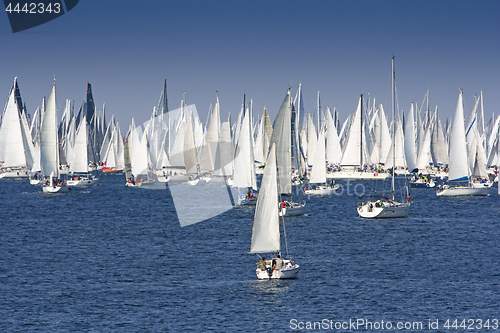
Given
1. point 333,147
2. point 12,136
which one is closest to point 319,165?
point 333,147

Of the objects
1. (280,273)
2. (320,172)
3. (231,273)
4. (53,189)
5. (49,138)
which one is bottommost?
(231,273)

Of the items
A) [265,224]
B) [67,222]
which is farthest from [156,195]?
[265,224]

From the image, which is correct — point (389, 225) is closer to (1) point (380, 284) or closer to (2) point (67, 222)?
(1) point (380, 284)

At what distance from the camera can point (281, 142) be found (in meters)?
56.5

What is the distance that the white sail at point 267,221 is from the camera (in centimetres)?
3944

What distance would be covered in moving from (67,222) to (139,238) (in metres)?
15.1

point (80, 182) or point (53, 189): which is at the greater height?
point (80, 182)

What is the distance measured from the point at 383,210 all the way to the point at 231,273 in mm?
29623

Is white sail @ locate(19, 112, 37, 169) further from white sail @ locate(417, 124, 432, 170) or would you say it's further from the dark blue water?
white sail @ locate(417, 124, 432, 170)

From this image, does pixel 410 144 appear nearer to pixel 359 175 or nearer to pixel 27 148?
pixel 359 175

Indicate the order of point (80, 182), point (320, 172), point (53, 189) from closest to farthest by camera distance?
point (320, 172)
point (53, 189)
point (80, 182)

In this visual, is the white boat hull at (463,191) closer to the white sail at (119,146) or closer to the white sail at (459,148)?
the white sail at (459,148)

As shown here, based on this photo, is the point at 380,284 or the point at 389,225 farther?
the point at 389,225

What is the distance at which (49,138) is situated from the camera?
3728 inches
